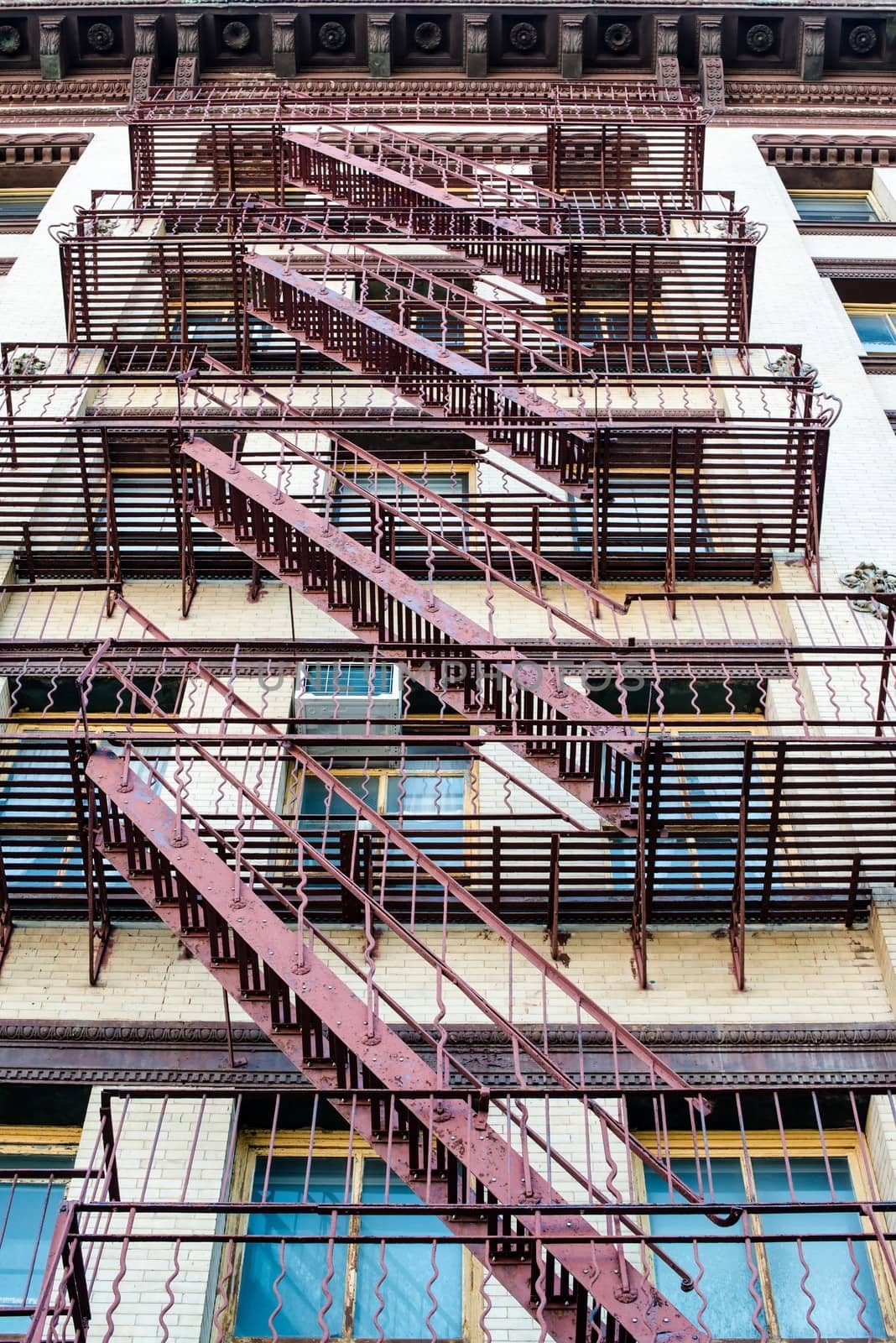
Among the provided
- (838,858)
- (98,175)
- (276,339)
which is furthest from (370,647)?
(98,175)

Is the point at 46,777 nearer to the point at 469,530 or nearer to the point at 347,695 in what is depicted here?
the point at 347,695

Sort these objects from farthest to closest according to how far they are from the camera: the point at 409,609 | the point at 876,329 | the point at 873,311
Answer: the point at 873,311, the point at 876,329, the point at 409,609

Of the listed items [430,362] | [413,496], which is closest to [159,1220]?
[413,496]

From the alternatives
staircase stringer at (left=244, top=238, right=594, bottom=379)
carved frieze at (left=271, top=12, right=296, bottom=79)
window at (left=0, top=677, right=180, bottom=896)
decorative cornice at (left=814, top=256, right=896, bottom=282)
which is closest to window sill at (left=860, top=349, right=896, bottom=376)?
decorative cornice at (left=814, top=256, right=896, bottom=282)

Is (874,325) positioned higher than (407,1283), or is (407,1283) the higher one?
(874,325)

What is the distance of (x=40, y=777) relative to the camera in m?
14.1

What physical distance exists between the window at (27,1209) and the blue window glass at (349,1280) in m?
1.29

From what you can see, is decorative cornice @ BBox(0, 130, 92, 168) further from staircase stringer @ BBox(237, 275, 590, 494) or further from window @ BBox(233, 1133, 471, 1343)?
window @ BBox(233, 1133, 471, 1343)

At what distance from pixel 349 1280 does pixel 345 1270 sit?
0.09m

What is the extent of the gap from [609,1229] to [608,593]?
733cm

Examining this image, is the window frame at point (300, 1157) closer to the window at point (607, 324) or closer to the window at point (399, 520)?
the window at point (399, 520)

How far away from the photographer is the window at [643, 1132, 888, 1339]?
10.4m

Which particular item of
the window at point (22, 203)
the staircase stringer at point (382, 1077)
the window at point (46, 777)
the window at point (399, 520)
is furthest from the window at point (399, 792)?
the window at point (22, 203)

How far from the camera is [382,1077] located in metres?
9.69
